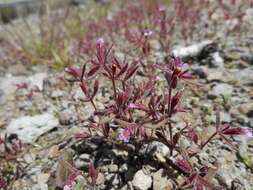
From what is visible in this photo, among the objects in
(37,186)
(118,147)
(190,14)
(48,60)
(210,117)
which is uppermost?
(190,14)

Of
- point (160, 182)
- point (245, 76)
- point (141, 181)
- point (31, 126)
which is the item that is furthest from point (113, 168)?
point (245, 76)

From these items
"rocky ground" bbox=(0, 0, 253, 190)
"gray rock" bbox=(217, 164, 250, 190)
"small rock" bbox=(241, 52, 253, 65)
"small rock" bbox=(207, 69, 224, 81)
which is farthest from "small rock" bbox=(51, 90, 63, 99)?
"small rock" bbox=(241, 52, 253, 65)

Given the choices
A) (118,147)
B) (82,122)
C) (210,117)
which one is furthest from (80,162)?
(210,117)

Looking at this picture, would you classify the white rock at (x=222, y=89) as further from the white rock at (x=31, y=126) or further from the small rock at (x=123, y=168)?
the white rock at (x=31, y=126)

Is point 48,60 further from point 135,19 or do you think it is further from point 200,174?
point 200,174

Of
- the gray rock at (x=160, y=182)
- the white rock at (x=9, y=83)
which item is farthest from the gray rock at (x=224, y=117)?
the white rock at (x=9, y=83)

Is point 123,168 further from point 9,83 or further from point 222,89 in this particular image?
point 9,83

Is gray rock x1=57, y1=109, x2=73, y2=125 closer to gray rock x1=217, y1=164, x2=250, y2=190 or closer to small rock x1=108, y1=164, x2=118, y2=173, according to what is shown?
small rock x1=108, y1=164, x2=118, y2=173
